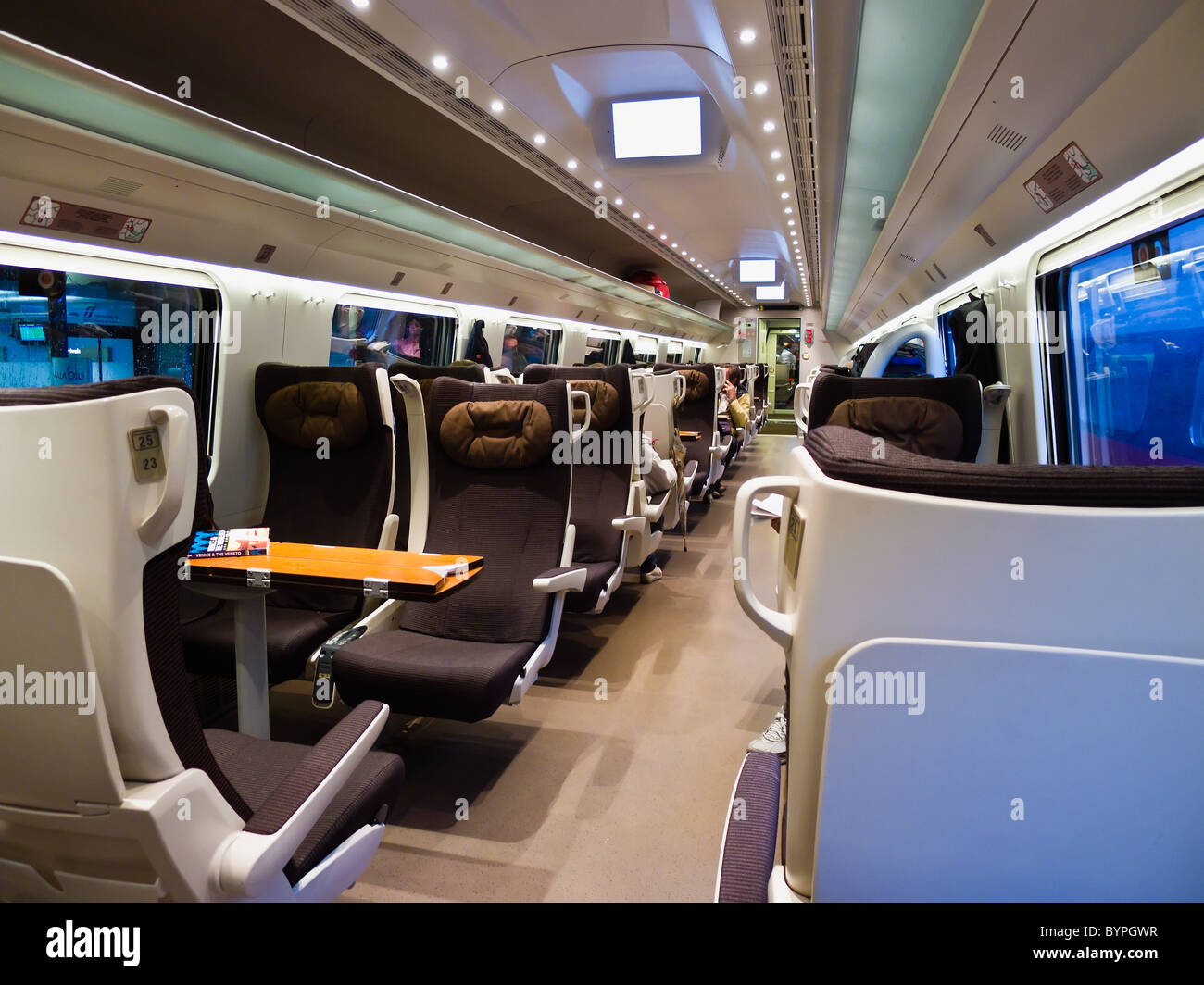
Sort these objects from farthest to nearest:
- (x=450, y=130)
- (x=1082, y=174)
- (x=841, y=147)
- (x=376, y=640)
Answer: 1. (x=841, y=147)
2. (x=450, y=130)
3. (x=1082, y=174)
4. (x=376, y=640)

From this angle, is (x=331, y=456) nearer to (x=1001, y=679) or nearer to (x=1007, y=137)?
(x=1001, y=679)

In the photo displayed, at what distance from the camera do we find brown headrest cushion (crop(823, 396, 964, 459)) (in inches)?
147

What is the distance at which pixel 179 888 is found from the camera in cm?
126

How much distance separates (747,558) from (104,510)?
104 cm

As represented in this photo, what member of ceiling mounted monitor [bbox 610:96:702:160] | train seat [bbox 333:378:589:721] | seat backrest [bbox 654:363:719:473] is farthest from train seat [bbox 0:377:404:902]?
seat backrest [bbox 654:363:719:473]

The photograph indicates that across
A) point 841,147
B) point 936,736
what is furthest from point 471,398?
point 841,147

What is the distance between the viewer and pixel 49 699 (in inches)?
45.3

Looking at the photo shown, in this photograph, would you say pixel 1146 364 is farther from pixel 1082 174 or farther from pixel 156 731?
pixel 156 731

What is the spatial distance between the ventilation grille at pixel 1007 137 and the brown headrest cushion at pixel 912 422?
1384 mm

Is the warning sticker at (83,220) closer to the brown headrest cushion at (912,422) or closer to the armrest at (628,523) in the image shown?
the armrest at (628,523)

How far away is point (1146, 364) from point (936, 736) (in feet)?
13.0

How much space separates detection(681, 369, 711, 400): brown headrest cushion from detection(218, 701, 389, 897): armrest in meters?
6.82

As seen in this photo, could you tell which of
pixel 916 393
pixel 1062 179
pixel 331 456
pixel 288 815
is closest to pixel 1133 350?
pixel 1062 179
